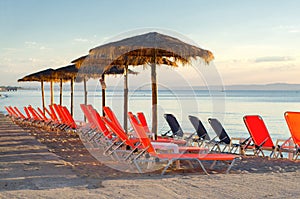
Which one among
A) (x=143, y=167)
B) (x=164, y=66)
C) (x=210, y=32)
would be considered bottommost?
(x=143, y=167)

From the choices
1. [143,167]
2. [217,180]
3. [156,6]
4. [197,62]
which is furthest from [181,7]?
[217,180]

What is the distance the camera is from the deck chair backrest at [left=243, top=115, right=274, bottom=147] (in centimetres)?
750

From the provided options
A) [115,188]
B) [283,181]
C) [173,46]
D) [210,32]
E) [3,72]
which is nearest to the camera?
[115,188]

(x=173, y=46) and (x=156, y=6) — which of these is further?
(x=156, y=6)

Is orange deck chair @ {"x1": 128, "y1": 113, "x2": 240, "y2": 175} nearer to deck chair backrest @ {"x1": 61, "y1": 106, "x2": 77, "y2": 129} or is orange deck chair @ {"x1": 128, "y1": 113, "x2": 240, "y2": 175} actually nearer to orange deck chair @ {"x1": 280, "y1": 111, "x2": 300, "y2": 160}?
orange deck chair @ {"x1": 280, "y1": 111, "x2": 300, "y2": 160}

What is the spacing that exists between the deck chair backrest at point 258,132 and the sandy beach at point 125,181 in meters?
0.95

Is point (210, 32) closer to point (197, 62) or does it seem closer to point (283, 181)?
point (197, 62)

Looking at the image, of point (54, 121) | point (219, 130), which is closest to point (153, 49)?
point (219, 130)

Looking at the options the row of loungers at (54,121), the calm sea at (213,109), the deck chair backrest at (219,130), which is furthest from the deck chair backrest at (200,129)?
the row of loungers at (54,121)

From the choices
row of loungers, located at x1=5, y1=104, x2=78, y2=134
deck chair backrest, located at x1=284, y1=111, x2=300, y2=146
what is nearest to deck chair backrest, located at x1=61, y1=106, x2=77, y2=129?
row of loungers, located at x1=5, y1=104, x2=78, y2=134

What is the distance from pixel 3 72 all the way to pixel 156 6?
21.1 metres

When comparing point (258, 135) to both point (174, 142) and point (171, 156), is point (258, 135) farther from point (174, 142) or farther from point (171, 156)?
point (171, 156)

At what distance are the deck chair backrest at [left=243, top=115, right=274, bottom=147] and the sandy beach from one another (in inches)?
37.2

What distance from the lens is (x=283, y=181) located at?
4766mm
